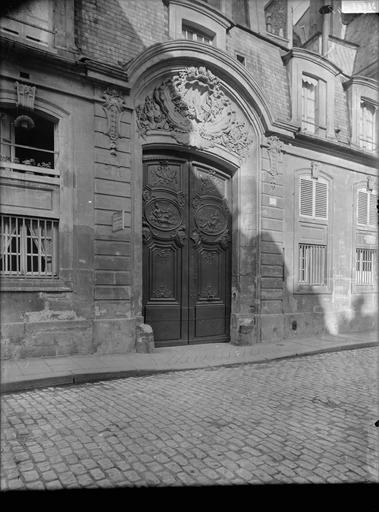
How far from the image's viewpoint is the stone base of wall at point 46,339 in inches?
252

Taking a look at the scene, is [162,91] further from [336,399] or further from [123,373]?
[336,399]

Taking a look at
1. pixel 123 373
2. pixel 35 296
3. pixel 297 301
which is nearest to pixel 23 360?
pixel 35 296

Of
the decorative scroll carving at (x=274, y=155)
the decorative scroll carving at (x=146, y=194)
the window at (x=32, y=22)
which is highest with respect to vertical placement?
the window at (x=32, y=22)

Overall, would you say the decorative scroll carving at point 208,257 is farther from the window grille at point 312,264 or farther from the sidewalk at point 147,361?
the window grille at point 312,264

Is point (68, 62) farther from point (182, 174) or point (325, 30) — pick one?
point (325, 30)

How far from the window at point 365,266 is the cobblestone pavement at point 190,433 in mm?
6855

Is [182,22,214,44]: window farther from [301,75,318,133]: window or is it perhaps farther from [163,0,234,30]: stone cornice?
[301,75,318,133]: window

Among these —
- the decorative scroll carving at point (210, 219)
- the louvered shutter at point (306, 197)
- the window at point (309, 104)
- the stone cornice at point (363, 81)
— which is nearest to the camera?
the decorative scroll carving at point (210, 219)

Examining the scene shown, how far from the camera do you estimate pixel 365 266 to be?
12156mm

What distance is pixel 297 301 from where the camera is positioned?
10.2 metres

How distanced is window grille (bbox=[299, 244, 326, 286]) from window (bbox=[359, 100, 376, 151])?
3807 millimetres

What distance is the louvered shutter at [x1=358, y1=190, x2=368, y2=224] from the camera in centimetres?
1197

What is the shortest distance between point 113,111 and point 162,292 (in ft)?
13.4

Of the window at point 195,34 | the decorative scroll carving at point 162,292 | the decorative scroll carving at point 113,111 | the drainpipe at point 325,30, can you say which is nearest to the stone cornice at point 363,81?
the drainpipe at point 325,30
